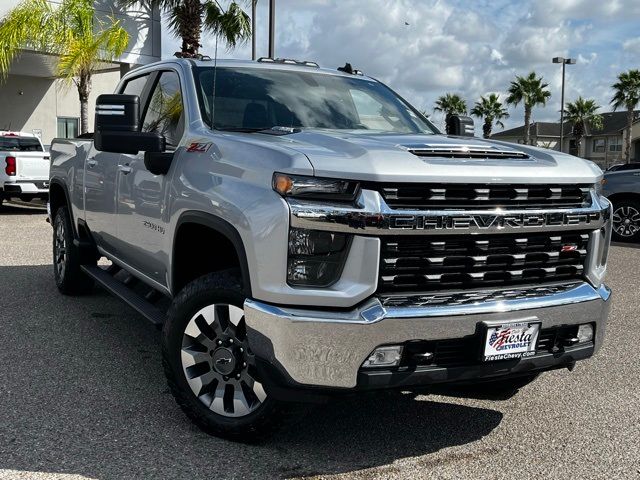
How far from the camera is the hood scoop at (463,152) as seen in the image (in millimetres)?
3271

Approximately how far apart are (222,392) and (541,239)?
1681 millimetres

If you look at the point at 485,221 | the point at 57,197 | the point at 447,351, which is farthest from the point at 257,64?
the point at 57,197

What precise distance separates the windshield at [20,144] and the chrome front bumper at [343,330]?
13.8 m

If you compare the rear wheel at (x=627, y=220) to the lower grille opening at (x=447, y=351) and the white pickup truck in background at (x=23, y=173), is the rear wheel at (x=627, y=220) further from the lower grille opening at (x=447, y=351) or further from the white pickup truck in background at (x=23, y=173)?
the white pickup truck in background at (x=23, y=173)

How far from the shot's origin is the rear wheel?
12.1 m

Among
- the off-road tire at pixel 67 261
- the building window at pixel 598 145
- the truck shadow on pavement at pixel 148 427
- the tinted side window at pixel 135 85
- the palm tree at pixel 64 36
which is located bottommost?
the truck shadow on pavement at pixel 148 427

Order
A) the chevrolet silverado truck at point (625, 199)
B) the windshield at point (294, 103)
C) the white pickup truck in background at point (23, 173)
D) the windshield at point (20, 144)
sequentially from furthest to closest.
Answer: the windshield at point (20, 144) → the white pickup truck in background at point (23, 173) → the chevrolet silverado truck at point (625, 199) → the windshield at point (294, 103)

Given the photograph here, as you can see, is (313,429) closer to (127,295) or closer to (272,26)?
(127,295)

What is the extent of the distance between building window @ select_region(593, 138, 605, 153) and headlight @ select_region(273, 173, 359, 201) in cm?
7119

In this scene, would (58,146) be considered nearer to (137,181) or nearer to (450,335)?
(137,181)

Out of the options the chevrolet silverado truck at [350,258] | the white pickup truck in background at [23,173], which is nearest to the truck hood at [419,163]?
the chevrolet silverado truck at [350,258]

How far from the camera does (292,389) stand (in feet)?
10.0

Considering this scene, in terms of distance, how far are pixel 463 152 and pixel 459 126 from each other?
1746 mm

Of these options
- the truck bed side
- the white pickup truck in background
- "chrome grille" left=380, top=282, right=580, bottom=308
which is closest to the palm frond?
the white pickup truck in background
